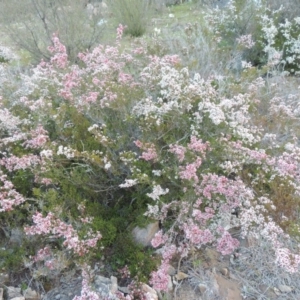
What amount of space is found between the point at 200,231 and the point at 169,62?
1.67m

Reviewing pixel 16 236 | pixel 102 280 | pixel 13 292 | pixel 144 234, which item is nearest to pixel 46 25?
pixel 16 236

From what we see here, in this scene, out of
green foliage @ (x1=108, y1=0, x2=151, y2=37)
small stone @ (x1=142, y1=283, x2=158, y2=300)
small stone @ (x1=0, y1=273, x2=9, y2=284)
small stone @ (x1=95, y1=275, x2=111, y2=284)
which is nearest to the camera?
small stone @ (x1=142, y1=283, x2=158, y2=300)

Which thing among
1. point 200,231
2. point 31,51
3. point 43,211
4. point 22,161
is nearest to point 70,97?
point 22,161

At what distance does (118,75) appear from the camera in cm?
367

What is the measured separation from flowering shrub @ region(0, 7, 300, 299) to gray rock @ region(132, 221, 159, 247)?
0.07 meters

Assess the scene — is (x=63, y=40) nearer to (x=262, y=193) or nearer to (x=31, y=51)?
(x=31, y=51)

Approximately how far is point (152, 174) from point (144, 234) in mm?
422

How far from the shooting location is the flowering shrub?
258cm

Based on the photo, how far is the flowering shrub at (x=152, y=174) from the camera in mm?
2584

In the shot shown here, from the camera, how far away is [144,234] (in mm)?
2785

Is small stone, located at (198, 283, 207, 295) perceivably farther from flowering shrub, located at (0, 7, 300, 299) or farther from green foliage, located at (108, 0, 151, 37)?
green foliage, located at (108, 0, 151, 37)

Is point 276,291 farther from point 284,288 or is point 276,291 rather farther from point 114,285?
point 114,285

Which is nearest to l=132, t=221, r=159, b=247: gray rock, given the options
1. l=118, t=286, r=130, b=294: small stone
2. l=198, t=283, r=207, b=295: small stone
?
l=118, t=286, r=130, b=294: small stone

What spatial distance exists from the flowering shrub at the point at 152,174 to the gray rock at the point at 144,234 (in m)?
0.07
